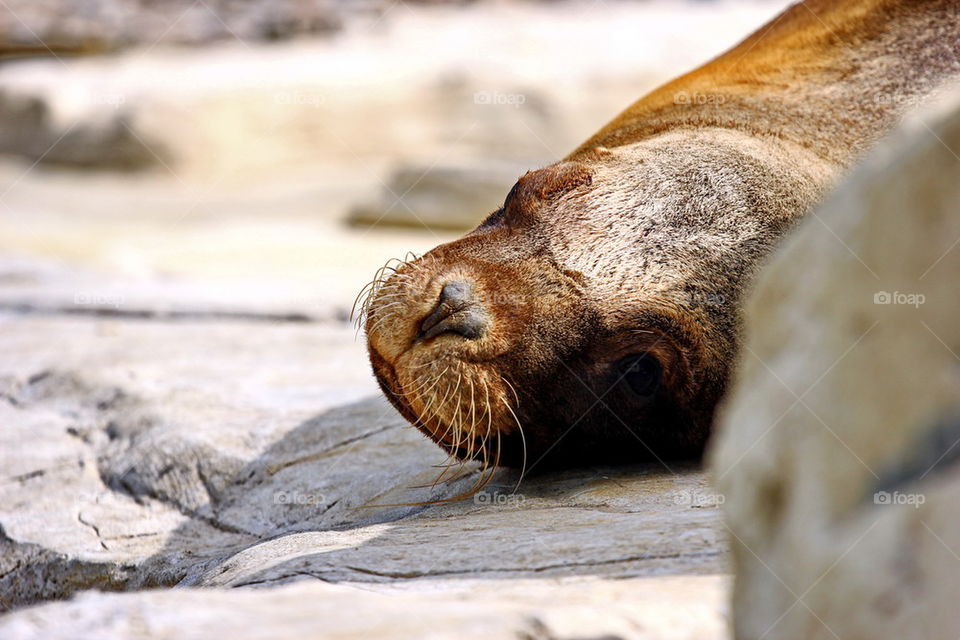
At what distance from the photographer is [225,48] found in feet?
55.2

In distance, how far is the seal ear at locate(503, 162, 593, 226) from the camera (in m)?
3.90

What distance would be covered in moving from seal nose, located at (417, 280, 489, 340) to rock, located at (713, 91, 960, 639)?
65.9 inches

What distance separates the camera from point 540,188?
3.94 m

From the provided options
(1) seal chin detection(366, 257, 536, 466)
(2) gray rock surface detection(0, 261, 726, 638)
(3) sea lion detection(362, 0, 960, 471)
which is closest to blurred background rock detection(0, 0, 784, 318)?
(2) gray rock surface detection(0, 261, 726, 638)

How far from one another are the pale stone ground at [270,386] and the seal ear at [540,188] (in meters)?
0.89

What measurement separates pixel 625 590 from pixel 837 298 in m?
0.83

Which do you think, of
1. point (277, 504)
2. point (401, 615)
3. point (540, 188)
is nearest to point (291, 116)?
point (277, 504)

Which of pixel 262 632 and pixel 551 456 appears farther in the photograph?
pixel 551 456

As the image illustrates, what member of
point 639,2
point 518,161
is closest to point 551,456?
point 518,161

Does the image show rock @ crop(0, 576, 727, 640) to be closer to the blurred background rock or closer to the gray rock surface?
the gray rock surface

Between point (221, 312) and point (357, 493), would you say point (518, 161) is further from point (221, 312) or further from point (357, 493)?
point (357, 493)

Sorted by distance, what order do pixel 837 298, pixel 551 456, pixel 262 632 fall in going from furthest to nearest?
pixel 551 456 < pixel 262 632 < pixel 837 298

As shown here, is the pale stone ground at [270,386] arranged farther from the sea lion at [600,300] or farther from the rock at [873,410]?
the rock at [873,410]

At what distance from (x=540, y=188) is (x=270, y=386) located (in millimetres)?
1905
